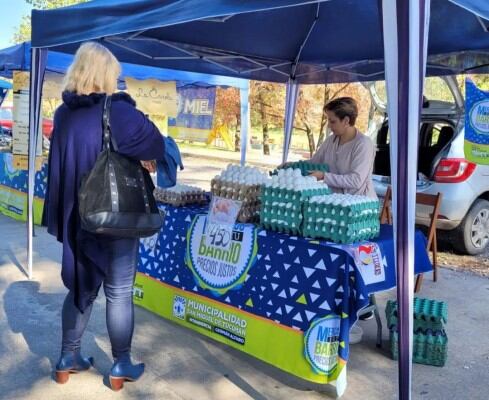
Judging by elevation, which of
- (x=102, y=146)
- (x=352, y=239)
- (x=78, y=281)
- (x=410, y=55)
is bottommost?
(x=78, y=281)

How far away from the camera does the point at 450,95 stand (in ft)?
21.6

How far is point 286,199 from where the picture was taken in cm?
305

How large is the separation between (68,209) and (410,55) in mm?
1742

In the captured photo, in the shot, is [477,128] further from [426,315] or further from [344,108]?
[426,315]

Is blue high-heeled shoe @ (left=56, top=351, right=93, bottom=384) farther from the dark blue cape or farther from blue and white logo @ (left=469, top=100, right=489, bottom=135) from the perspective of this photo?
blue and white logo @ (left=469, top=100, right=489, bottom=135)

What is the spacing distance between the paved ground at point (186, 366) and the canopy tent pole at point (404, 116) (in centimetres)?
98

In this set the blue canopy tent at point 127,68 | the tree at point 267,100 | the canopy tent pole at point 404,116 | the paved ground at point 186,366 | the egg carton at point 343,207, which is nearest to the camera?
the canopy tent pole at point 404,116

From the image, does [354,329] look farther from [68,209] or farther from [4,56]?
[4,56]

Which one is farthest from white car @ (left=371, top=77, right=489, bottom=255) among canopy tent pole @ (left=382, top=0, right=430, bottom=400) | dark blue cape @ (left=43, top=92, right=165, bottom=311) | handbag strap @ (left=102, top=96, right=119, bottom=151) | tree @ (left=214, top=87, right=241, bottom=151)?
tree @ (left=214, top=87, right=241, bottom=151)

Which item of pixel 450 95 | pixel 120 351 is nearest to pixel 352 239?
pixel 120 351

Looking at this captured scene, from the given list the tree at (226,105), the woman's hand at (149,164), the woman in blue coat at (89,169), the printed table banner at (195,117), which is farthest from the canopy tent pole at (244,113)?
the tree at (226,105)

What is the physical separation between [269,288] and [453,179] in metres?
3.49

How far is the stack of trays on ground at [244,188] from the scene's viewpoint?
3.32 m

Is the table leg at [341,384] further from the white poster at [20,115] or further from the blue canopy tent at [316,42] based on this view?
the white poster at [20,115]
